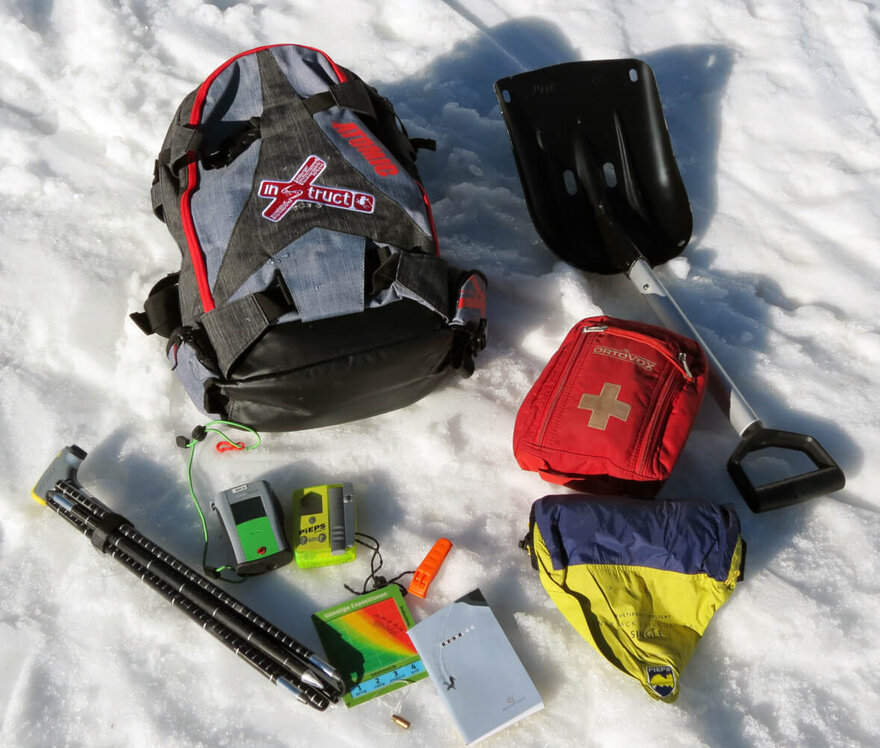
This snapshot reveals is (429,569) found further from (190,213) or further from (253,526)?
(190,213)

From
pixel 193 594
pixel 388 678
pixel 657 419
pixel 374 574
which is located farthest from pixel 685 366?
pixel 193 594

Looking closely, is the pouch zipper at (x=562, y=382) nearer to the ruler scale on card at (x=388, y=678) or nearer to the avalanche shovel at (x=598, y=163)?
the avalanche shovel at (x=598, y=163)

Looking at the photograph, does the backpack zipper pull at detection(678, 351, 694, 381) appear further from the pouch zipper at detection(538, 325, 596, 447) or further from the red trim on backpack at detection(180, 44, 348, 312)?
the red trim on backpack at detection(180, 44, 348, 312)

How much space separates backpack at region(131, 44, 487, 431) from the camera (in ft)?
5.60

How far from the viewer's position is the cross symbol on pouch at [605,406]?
1729 millimetres

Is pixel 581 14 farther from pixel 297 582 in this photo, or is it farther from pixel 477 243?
pixel 297 582

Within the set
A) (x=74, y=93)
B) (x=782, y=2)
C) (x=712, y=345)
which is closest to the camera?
(x=712, y=345)

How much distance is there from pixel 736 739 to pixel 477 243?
1.44 meters

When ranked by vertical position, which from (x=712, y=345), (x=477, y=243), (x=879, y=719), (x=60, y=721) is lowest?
(x=879, y=719)

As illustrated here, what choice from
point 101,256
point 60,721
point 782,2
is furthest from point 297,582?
point 782,2

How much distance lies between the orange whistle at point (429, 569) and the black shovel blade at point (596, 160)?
3.09 ft

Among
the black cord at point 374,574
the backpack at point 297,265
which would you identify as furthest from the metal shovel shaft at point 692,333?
the black cord at point 374,574

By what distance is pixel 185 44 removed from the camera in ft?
8.66

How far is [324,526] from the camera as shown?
1751 millimetres
